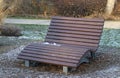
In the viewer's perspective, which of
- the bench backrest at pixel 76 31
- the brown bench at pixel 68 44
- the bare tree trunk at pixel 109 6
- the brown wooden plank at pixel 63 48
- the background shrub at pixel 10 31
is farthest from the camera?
the bare tree trunk at pixel 109 6

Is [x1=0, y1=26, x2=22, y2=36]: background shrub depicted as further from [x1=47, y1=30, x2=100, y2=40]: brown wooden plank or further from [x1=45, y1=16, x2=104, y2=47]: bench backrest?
[x1=47, y1=30, x2=100, y2=40]: brown wooden plank

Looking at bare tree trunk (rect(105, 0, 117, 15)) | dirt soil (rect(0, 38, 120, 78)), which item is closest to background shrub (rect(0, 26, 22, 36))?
dirt soil (rect(0, 38, 120, 78))

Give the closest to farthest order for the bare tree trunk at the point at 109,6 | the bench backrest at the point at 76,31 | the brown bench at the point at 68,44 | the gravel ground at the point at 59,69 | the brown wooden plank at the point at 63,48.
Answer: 1. the gravel ground at the point at 59,69
2. the brown bench at the point at 68,44
3. the brown wooden plank at the point at 63,48
4. the bench backrest at the point at 76,31
5. the bare tree trunk at the point at 109,6

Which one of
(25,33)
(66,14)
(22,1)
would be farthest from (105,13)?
(25,33)

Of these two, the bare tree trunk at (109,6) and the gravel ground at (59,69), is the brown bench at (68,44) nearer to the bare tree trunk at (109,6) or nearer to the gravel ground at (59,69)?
the gravel ground at (59,69)

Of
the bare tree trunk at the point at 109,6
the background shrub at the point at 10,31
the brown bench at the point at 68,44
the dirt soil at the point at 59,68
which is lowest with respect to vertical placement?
the bare tree trunk at the point at 109,6

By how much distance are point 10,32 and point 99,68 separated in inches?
192

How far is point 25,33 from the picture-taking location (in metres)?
11.4

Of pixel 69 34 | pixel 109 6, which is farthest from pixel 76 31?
pixel 109 6

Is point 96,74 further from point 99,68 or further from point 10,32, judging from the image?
point 10,32

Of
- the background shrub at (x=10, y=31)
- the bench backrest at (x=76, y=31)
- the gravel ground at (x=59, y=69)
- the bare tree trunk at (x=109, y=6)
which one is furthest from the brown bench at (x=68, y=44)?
the bare tree trunk at (x=109, y=6)

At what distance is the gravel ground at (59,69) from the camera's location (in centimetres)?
627

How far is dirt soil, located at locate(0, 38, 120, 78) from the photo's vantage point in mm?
6281

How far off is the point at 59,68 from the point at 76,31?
1.11 m
